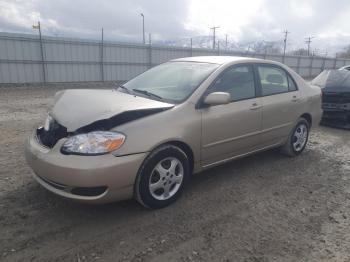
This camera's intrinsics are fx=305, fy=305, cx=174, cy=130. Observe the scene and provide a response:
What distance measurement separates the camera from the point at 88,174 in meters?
2.69

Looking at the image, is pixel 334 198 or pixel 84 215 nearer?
pixel 84 215

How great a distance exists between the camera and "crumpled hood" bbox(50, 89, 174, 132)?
2916mm

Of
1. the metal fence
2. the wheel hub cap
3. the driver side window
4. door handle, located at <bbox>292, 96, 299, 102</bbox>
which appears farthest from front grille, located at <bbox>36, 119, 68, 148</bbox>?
the metal fence

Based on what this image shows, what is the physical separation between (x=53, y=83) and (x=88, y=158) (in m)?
16.1

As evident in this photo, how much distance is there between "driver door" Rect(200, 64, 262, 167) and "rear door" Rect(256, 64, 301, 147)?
18 centimetres

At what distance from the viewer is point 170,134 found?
316cm

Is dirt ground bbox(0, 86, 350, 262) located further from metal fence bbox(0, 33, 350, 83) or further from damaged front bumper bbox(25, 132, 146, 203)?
metal fence bbox(0, 33, 350, 83)

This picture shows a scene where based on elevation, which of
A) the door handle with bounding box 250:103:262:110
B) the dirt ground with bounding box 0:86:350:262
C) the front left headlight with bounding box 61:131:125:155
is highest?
the door handle with bounding box 250:103:262:110

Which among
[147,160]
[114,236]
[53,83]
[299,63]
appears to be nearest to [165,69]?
[147,160]

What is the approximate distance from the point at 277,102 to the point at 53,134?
125 inches

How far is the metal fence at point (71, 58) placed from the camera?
15797 mm

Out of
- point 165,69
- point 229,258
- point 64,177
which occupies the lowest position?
point 229,258

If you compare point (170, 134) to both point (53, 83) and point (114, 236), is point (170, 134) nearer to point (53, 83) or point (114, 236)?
point (114, 236)

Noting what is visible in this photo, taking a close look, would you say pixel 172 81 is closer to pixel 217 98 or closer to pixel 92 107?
pixel 217 98
